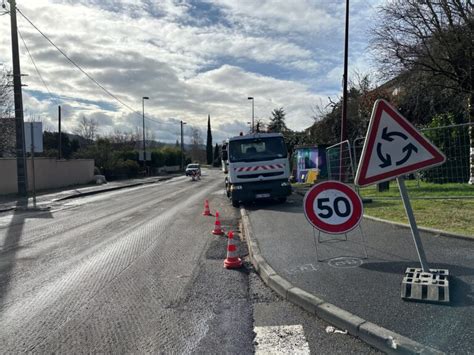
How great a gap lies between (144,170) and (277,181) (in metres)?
42.9

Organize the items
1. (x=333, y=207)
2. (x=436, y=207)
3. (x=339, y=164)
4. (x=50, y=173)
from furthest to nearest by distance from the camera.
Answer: (x=50, y=173) < (x=339, y=164) < (x=436, y=207) < (x=333, y=207)

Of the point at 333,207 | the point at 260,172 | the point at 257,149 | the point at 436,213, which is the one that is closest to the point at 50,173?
the point at 257,149

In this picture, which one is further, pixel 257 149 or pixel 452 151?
pixel 257 149

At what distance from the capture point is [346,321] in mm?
4219

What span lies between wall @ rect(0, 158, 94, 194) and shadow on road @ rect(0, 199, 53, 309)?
6577 mm

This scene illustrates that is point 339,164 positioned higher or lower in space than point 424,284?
higher

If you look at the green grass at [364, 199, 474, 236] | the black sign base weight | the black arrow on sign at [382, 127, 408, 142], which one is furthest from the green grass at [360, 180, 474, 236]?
the black arrow on sign at [382, 127, 408, 142]

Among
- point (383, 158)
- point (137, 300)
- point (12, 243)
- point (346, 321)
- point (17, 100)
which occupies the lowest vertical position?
point (12, 243)

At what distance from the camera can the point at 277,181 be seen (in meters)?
15.3

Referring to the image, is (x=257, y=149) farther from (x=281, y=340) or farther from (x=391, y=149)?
(x=281, y=340)

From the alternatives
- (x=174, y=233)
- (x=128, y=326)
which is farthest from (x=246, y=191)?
(x=128, y=326)

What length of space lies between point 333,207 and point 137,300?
9.79ft

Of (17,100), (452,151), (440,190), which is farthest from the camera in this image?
(17,100)

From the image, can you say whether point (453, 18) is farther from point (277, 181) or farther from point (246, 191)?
point (246, 191)
